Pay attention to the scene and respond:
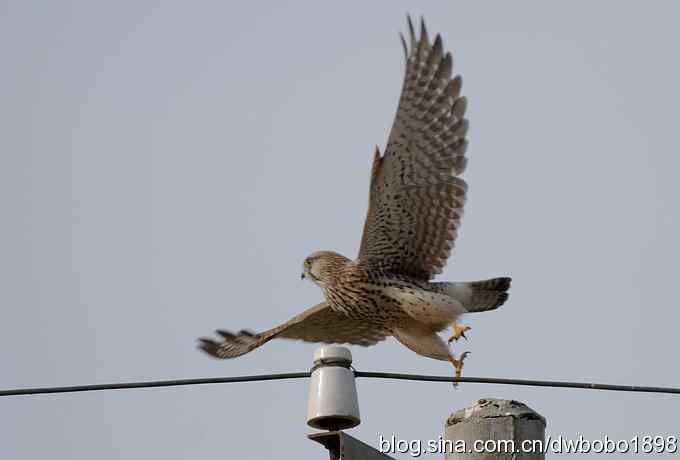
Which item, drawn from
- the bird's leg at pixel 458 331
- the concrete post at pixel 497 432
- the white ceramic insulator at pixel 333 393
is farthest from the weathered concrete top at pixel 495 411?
the bird's leg at pixel 458 331

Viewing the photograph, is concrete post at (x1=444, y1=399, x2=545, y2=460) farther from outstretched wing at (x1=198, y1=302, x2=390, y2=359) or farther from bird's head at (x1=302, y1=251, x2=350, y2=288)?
outstretched wing at (x1=198, y1=302, x2=390, y2=359)

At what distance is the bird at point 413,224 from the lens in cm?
910

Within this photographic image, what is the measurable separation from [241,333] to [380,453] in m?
5.47

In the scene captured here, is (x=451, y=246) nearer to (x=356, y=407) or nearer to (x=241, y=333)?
(x=241, y=333)

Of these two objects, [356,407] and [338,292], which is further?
[338,292]

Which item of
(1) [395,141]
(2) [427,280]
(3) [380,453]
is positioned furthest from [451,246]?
(3) [380,453]

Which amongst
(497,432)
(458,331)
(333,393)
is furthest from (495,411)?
(458,331)

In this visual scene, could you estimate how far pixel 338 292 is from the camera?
9.36 meters

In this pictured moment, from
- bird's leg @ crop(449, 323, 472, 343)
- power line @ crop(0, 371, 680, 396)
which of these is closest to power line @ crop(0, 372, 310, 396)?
power line @ crop(0, 371, 680, 396)

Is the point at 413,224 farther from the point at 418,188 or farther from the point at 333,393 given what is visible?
the point at 333,393

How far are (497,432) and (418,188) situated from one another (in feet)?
14.7

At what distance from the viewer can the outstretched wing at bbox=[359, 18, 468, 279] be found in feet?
30.6

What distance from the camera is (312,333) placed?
10.1 metres

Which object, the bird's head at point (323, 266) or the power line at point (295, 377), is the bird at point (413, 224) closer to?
the bird's head at point (323, 266)
